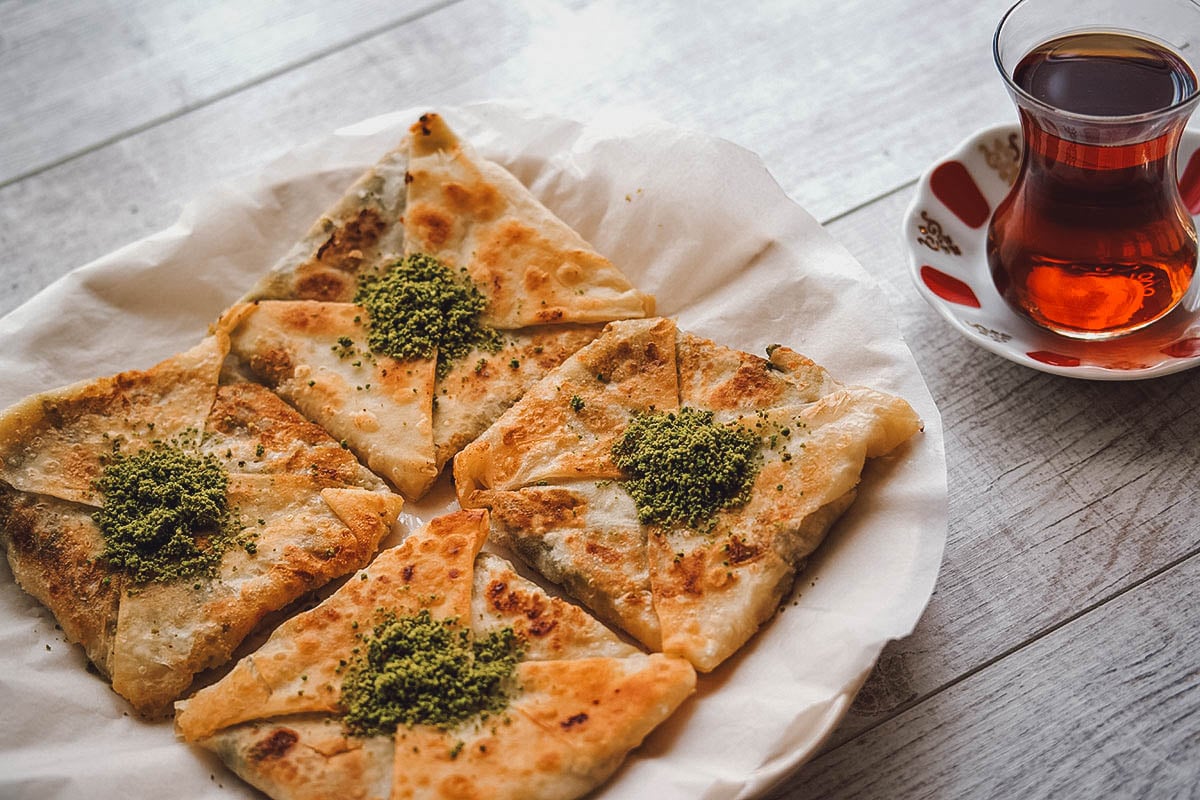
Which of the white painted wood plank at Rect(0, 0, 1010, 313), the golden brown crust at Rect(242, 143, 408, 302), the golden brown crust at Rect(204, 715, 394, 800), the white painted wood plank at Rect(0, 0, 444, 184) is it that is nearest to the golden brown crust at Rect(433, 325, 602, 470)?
Result: the golden brown crust at Rect(242, 143, 408, 302)

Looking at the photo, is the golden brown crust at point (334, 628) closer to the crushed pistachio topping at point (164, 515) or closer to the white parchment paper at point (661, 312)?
the white parchment paper at point (661, 312)

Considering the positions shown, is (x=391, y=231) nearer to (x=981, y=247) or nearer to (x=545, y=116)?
(x=545, y=116)

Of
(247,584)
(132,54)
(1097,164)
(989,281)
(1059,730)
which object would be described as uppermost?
(132,54)

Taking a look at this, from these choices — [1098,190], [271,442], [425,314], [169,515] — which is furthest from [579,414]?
[1098,190]

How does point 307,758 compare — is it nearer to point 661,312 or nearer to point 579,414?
point 579,414

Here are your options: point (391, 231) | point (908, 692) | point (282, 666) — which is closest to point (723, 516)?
point (908, 692)

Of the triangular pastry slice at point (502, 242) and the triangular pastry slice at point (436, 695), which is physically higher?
the triangular pastry slice at point (502, 242)

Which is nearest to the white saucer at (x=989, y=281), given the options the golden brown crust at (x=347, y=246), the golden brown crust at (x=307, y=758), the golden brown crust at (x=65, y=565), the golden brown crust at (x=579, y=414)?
the golden brown crust at (x=579, y=414)

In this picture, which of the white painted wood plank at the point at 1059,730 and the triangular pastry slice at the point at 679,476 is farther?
the triangular pastry slice at the point at 679,476
